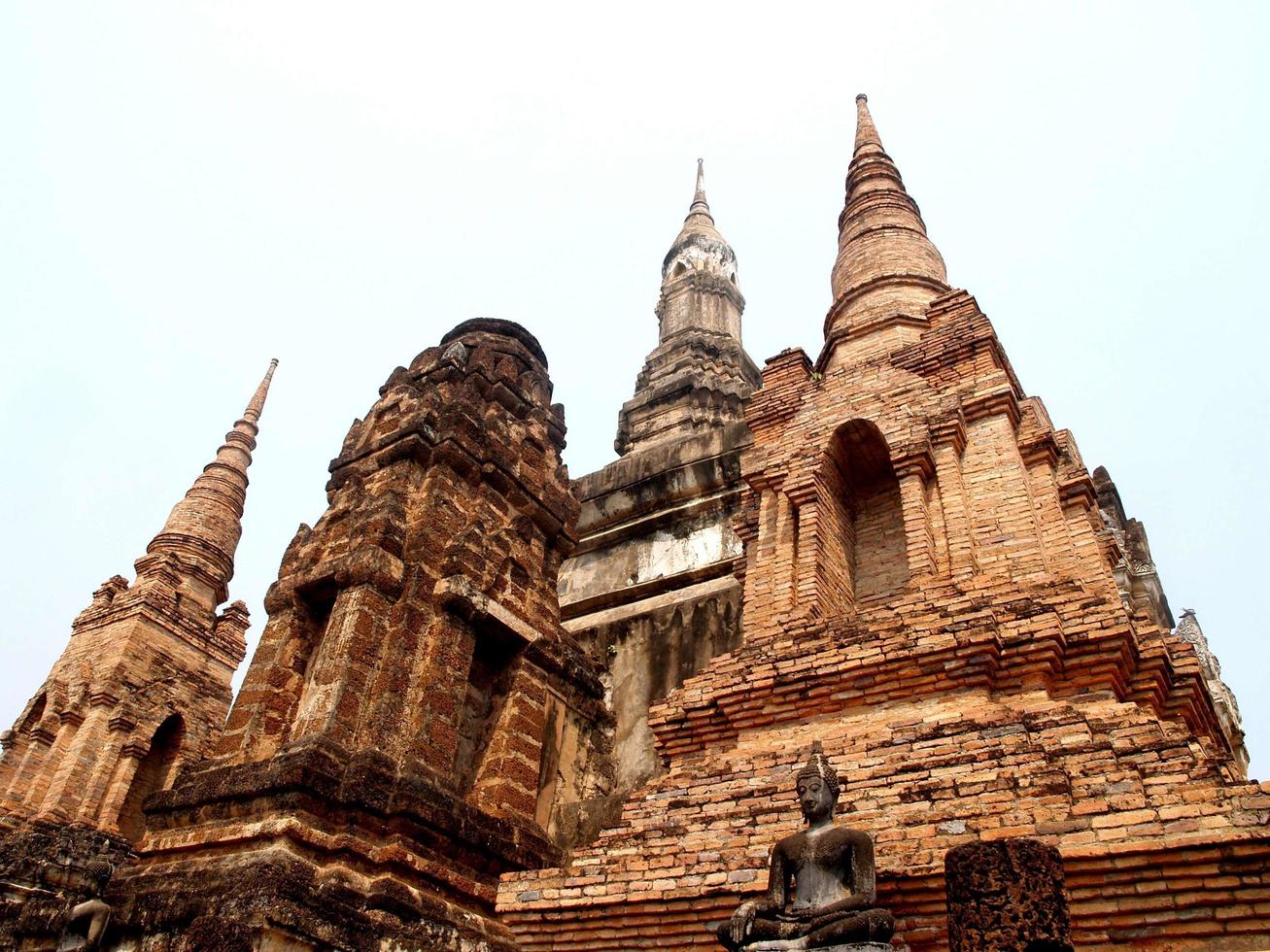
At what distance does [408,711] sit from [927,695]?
3.70m

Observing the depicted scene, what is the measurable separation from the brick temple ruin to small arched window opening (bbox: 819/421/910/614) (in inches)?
1.5

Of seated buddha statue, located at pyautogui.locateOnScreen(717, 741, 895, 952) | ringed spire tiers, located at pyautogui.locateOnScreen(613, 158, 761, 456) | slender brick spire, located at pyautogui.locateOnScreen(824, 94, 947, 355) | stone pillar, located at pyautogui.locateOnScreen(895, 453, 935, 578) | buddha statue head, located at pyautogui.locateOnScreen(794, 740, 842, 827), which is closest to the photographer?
seated buddha statue, located at pyautogui.locateOnScreen(717, 741, 895, 952)

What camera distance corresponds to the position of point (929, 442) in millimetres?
9289

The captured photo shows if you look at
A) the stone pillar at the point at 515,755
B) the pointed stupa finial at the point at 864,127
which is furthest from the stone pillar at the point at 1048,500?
the pointed stupa finial at the point at 864,127

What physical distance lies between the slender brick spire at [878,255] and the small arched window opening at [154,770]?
1239 centimetres

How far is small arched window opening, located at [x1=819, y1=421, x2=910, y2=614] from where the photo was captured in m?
9.43

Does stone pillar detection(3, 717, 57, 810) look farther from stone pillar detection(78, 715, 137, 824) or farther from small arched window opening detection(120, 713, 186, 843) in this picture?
small arched window opening detection(120, 713, 186, 843)

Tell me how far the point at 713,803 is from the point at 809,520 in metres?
3.38

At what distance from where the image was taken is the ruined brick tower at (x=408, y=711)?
Answer: 6543 millimetres

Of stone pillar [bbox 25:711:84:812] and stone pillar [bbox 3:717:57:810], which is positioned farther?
stone pillar [bbox 3:717:57:810]

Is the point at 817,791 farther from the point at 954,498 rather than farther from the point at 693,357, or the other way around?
the point at 693,357

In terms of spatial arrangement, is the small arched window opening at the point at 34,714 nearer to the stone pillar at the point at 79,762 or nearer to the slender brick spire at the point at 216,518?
the stone pillar at the point at 79,762

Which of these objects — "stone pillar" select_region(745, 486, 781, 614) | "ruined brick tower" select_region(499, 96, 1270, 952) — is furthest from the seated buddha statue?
"stone pillar" select_region(745, 486, 781, 614)

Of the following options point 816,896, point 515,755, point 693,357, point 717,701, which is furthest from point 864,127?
point 816,896
